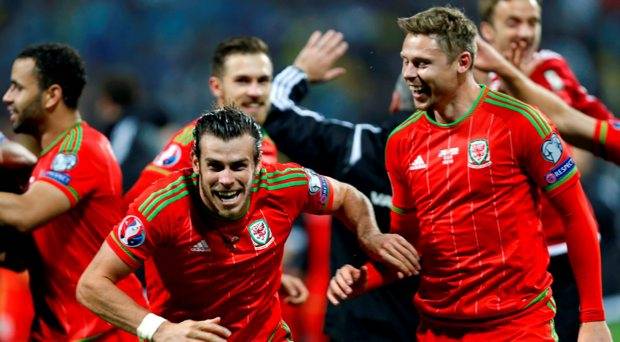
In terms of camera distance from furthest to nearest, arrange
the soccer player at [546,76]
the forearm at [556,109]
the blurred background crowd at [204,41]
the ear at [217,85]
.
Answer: the blurred background crowd at [204,41] → the ear at [217,85] → the soccer player at [546,76] → the forearm at [556,109]

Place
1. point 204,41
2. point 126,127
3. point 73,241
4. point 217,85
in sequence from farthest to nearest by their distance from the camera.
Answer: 1. point 204,41
2. point 126,127
3. point 217,85
4. point 73,241

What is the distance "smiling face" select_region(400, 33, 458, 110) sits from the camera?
170 inches

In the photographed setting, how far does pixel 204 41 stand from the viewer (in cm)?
1155

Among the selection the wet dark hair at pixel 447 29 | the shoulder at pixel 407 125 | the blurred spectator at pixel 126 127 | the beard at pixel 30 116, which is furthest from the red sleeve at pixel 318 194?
the blurred spectator at pixel 126 127

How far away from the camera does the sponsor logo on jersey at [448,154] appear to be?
4.34 meters

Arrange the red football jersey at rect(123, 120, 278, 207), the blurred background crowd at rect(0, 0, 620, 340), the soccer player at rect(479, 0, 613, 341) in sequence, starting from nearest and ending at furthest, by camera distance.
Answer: the red football jersey at rect(123, 120, 278, 207), the soccer player at rect(479, 0, 613, 341), the blurred background crowd at rect(0, 0, 620, 340)

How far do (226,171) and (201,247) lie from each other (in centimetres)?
36

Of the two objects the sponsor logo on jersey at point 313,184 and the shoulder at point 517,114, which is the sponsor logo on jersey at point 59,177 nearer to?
the sponsor logo on jersey at point 313,184

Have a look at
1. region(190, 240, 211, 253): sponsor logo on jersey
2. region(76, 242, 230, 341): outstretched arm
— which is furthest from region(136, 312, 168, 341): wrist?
region(190, 240, 211, 253): sponsor logo on jersey

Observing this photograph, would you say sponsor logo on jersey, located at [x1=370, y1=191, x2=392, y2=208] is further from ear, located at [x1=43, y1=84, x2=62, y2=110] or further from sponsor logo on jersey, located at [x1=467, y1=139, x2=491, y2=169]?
ear, located at [x1=43, y1=84, x2=62, y2=110]

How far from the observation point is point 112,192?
204 inches

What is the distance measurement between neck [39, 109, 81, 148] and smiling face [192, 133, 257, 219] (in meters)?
1.30

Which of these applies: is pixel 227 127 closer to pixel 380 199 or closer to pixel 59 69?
pixel 380 199

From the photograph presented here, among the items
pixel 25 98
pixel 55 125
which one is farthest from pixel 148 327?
pixel 25 98
